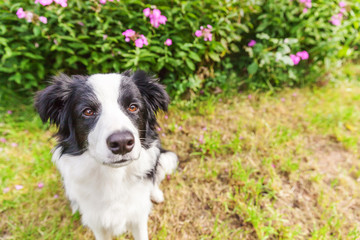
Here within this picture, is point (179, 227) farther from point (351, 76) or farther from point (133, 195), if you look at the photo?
point (351, 76)

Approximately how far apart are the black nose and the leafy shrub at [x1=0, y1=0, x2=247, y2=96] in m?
1.40

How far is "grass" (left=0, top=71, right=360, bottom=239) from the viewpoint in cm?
212

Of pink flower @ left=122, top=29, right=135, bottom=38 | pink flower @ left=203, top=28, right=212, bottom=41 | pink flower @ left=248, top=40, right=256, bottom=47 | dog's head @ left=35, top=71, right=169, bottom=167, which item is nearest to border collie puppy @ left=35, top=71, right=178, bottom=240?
dog's head @ left=35, top=71, right=169, bottom=167

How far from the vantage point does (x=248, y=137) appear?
2.88 m

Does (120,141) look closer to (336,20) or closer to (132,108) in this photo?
(132,108)

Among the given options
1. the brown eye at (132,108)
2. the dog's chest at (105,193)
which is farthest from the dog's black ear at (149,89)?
the dog's chest at (105,193)

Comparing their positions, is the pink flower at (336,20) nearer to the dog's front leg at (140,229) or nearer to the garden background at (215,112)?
the garden background at (215,112)

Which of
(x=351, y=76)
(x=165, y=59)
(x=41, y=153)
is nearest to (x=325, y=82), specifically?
(x=351, y=76)

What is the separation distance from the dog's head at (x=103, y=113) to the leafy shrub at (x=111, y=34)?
0.92 metres

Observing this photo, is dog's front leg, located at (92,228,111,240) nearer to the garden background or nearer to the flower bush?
the garden background

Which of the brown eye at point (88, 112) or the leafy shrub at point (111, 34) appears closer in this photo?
the brown eye at point (88, 112)

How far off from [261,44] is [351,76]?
2175 millimetres

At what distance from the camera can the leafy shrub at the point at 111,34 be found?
2.51 meters

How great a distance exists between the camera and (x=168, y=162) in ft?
7.98
